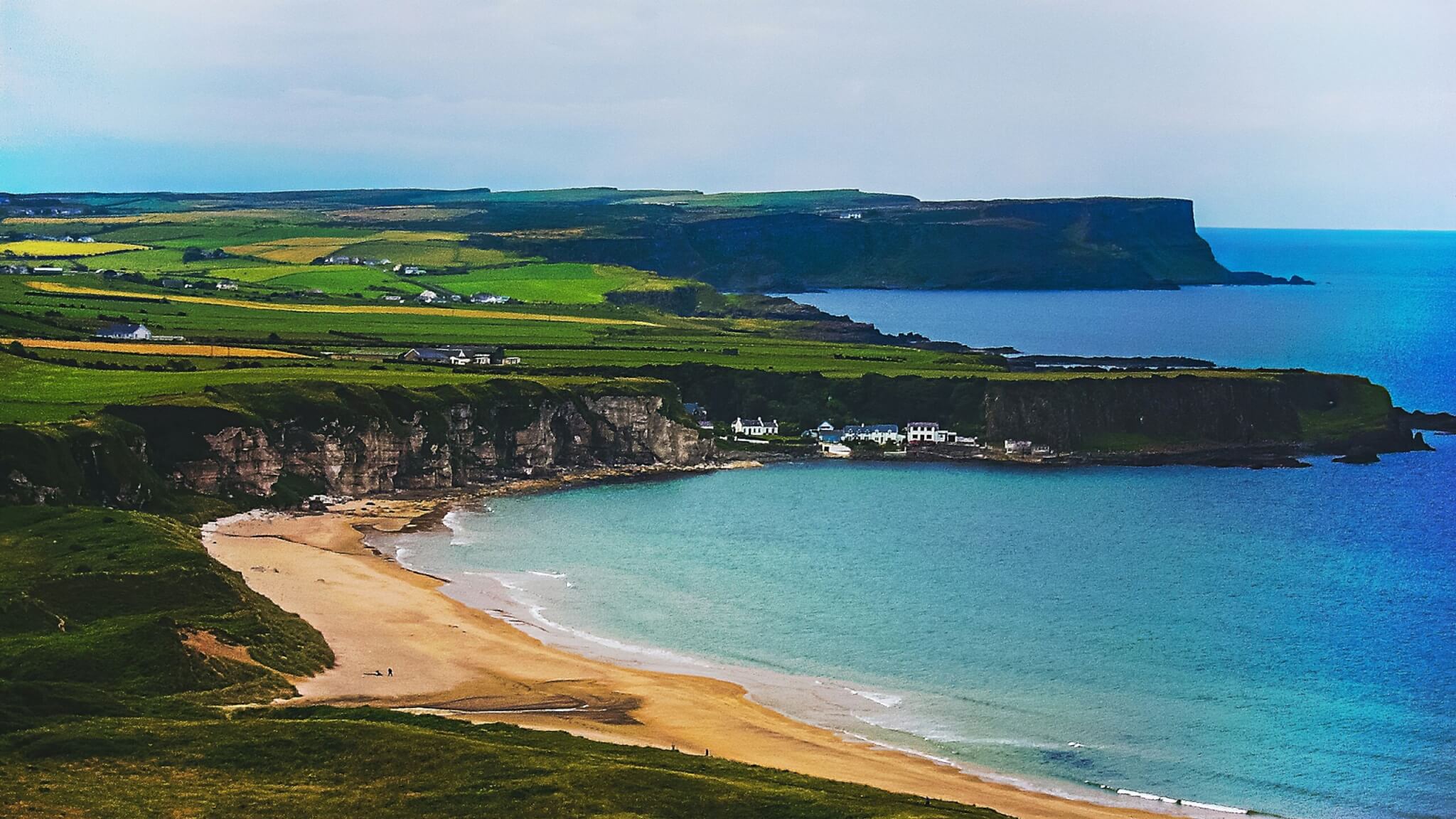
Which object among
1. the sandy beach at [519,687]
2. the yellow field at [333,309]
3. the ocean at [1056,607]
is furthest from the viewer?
the yellow field at [333,309]

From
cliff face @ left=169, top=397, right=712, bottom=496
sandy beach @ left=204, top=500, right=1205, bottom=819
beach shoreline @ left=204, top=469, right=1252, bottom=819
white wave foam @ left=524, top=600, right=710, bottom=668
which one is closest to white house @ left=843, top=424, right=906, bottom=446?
cliff face @ left=169, top=397, right=712, bottom=496

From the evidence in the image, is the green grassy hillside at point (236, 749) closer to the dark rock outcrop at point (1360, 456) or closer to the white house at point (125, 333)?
the white house at point (125, 333)

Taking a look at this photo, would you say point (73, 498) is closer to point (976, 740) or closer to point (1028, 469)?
point (976, 740)

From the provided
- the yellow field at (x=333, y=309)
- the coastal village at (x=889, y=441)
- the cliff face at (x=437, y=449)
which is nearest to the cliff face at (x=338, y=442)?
the cliff face at (x=437, y=449)

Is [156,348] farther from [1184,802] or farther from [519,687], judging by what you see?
[1184,802]

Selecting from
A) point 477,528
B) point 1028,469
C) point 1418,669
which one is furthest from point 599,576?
point 1028,469

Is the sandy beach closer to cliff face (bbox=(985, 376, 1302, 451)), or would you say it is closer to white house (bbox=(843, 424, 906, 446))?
white house (bbox=(843, 424, 906, 446))
